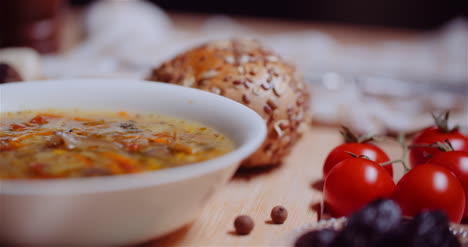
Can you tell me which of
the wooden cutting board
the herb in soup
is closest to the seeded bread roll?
the wooden cutting board

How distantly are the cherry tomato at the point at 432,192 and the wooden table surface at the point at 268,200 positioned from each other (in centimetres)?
36

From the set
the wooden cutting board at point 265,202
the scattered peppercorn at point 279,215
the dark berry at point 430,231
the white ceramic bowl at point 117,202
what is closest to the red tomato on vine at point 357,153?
the wooden cutting board at point 265,202

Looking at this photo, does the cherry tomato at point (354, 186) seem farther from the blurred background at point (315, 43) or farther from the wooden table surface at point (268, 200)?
the blurred background at point (315, 43)

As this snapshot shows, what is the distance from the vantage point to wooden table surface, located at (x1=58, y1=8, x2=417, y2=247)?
1730mm

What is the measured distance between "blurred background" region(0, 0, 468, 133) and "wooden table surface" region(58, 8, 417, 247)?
444 millimetres

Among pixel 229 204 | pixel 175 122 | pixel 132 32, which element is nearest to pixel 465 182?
pixel 229 204

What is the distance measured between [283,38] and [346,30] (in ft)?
8.20

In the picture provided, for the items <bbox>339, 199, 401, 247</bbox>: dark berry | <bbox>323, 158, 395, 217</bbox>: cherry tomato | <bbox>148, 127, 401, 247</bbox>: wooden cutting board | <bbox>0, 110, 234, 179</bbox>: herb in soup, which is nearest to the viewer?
<bbox>339, 199, 401, 247</bbox>: dark berry

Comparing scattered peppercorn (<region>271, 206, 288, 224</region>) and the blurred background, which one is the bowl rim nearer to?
scattered peppercorn (<region>271, 206, 288, 224</region>)

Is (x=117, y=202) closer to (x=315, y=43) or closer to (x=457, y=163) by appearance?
(x=457, y=163)

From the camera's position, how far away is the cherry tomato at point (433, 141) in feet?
7.26

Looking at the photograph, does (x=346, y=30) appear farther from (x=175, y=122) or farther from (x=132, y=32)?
(x=175, y=122)

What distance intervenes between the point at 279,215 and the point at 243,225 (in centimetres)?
17

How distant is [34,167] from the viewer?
4.87 feet
